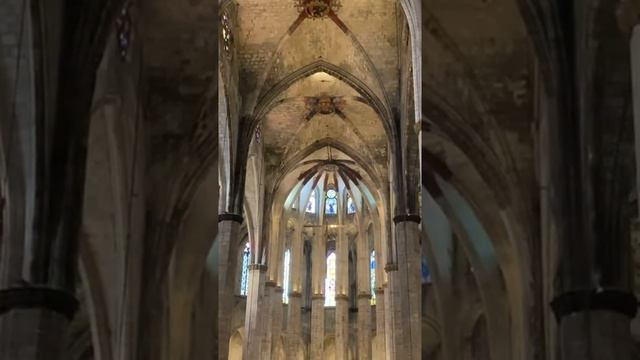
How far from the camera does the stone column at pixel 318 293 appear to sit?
128ft

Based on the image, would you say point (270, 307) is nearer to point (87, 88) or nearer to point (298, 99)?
point (298, 99)

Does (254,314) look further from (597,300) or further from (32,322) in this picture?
(597,300)

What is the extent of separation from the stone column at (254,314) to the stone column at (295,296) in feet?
15.3

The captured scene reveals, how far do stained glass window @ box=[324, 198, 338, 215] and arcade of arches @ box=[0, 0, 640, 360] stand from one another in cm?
673

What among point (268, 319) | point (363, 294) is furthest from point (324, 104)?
point (363, 294)

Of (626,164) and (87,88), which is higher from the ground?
(87,88)

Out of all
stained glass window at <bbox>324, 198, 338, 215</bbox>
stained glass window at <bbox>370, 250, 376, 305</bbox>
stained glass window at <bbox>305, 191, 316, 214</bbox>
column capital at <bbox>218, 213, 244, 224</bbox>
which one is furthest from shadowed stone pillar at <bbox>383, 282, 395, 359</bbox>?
stained glass window at <bbox>305, 191, 316, 214</bbox>

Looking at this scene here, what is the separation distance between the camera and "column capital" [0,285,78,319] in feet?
44.7

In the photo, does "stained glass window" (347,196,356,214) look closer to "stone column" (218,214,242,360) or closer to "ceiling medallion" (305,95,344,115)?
"ceiling medallion" (305,95,344,115)

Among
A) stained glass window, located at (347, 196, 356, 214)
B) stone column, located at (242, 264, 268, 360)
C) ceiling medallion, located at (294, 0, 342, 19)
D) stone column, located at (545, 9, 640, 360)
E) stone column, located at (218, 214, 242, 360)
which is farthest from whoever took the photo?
stained glass window, located at (347, 196, 356, 214)

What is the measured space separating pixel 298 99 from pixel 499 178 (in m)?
14.1

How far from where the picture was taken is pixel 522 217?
1817 centimetres

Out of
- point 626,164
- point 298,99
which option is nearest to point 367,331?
point 298,99

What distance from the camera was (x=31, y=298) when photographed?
44.8 feet
